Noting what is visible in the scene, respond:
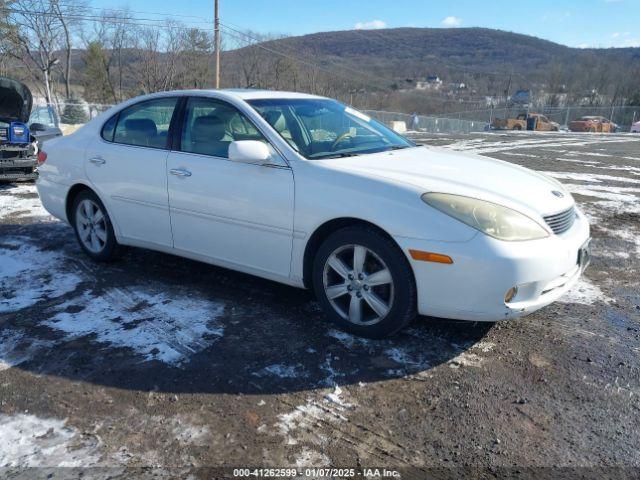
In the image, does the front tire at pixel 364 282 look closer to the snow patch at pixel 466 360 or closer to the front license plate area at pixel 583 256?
the snow patch at pixel 466 360

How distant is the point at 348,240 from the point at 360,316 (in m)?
0.51

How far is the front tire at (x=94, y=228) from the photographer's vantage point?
4.72 m

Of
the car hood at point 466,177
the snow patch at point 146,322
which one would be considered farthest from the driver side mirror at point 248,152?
the snow patch at point 146,322

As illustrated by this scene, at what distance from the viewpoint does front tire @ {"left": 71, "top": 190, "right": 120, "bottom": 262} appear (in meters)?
4.72

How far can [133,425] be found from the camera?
2.52 metres

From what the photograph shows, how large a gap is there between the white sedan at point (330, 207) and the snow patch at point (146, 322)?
1.41 feet

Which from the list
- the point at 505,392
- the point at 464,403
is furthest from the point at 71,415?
the point at 505,392

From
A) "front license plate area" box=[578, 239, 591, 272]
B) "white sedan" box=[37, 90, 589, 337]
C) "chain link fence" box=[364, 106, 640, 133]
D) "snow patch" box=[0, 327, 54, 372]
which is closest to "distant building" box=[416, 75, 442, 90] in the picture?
"chain link fence" box=[364, 106, 640, 133]

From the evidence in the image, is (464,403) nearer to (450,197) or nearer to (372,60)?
(450,197)

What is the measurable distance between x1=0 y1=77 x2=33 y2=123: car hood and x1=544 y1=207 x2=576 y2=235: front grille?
27.8ft

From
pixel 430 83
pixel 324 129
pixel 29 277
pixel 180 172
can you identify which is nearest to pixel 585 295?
pixel 324 129

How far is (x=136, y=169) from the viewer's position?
14.1 feet

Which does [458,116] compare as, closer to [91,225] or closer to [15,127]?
[15,127]

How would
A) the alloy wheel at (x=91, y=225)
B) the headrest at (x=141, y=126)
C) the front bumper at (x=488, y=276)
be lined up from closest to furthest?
the front bumper at (x=488, y=276)
the headrest at (x=141, y=126)
the alloy wheel at (x=91, y=225)
